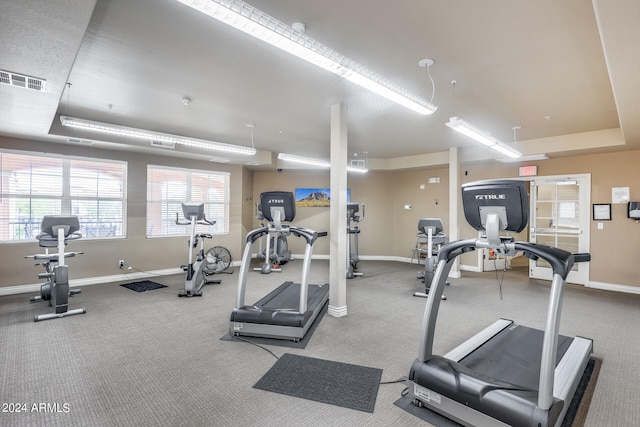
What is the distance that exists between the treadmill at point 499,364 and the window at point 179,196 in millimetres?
5705

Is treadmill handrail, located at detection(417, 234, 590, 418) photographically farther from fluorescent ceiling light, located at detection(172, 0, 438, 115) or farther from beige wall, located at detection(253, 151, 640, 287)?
beige wall, located at detection(253, 151, 640, 287)

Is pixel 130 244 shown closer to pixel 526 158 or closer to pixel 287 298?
pixel 287 298

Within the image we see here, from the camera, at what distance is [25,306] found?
4.35 metres

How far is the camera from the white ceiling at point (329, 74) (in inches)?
87.4

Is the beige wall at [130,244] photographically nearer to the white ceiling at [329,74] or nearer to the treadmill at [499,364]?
the white ceiling at [329,74]

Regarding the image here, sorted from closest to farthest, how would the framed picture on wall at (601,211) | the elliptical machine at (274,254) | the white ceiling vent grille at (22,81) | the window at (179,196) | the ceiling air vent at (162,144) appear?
the white ceiling vent grille at (22,81) < the ceiling air vent at (162,144) < the framed picture on wall at (601,211) < the window at (179,196) < the elliptical machine at (274,254)

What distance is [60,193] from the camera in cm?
548

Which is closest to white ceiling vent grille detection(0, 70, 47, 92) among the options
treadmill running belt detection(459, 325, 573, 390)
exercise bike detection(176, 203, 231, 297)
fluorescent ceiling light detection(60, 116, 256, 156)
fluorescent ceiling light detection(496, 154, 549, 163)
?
fluorescent ceiling light detection(60, 116, 256, 156)

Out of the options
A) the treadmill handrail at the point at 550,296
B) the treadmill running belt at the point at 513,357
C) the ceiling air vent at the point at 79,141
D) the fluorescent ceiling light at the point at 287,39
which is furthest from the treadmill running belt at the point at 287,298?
the ceiling air vent at the point at 79,141

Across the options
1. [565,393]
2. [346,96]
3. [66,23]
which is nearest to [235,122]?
[346,96]

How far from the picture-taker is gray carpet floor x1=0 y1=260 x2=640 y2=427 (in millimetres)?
2096

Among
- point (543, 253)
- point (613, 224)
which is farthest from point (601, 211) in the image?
point (543, 253)

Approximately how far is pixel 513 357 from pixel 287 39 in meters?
3.11

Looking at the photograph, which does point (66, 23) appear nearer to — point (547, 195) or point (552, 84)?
point (552, 84)
